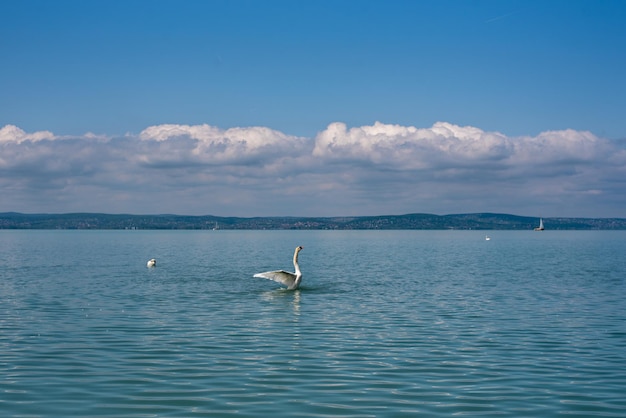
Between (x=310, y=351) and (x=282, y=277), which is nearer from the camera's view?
(x=310, y=351)

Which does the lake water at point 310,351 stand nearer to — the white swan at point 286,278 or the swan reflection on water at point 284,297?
the swan reflection on water at point 284,297

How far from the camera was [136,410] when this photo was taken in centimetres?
1482

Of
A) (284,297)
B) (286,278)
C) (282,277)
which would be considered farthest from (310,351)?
(286,278)

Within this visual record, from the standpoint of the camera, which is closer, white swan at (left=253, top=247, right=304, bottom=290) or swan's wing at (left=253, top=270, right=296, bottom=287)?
swan's wing at (left=253, top=270, right=296, bottom=287)

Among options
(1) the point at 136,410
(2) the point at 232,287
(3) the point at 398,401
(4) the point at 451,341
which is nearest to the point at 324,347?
(4) the point at 451,341

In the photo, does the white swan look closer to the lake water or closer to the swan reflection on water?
the swan reflection on water

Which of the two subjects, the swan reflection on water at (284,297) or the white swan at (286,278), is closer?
the swan reflection on water at (284,297)

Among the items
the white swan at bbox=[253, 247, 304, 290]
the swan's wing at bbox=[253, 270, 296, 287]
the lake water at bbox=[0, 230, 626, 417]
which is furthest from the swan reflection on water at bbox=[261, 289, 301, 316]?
the swan's wing at bbox=[253, 270, 296, 287]

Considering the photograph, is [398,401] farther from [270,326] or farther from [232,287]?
[232,287]

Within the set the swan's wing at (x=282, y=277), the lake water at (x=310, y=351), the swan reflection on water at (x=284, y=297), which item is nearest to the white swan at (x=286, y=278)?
the swan's wing at (x=282, y=277)

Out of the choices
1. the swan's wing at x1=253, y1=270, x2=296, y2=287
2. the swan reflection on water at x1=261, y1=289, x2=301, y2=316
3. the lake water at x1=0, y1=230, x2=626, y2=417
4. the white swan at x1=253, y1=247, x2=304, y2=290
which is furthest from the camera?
the white swan at x1=253, y1=247, x2=304, y2=290

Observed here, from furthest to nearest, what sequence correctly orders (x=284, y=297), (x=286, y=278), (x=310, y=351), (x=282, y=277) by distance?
(x=286, y=278), (x=282, y=277), (x=284, y=297), (x=310, y=351)

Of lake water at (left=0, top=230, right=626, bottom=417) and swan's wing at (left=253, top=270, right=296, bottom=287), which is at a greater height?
swan's wing at (left=253, top=270, right=296, bottom=287)

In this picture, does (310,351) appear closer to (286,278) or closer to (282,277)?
(282,277)
